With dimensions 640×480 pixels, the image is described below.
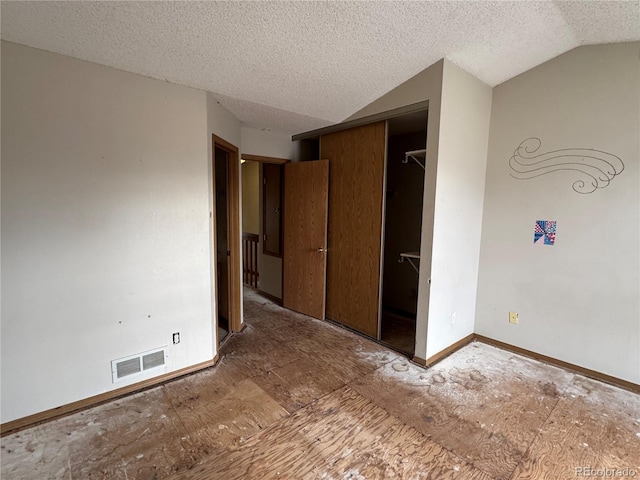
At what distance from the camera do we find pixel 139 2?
5.43 ft

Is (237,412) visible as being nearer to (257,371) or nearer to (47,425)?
(257,371)

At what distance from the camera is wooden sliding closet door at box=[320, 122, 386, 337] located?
10.3ft

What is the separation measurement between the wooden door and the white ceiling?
1.08m

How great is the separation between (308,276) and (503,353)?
7.32 ft

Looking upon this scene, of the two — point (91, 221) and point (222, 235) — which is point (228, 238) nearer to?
point (222, 235)

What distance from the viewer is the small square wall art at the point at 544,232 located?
2736 millimetres

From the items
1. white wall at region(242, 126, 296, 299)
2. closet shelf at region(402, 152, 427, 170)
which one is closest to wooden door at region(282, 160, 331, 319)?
white wall at region(242, 126, 296, 299)

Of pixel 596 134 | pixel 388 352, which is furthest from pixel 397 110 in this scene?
pixel 388 352

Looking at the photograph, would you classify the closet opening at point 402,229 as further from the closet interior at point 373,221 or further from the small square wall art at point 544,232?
the small square wall art at point 544,232

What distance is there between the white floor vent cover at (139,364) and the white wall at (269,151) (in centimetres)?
220

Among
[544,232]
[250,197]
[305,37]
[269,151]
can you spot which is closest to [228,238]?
[269,151]

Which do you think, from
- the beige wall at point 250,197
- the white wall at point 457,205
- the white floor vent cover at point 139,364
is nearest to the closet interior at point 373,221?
the white wall at point 457,205

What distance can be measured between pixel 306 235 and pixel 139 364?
2179 millimetres

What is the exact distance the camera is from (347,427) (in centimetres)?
194
